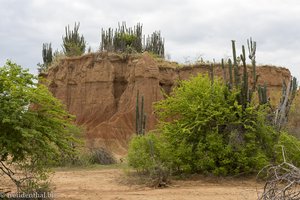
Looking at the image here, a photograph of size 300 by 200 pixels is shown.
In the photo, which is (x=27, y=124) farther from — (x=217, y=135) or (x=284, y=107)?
(x=284, y=107)

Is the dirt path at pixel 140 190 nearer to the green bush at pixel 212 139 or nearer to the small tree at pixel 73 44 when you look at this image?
the green bush at pixel 212 139

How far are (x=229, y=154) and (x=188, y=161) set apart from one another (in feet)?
5.61

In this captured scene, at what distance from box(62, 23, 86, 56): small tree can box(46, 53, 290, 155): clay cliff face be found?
127cm

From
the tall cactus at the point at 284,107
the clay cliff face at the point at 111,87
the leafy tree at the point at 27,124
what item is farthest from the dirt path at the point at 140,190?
the clay cliff face at the point at 111,87

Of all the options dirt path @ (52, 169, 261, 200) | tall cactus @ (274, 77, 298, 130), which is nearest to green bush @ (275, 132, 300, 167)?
tall cactus @ (274, 77, 298, 130)

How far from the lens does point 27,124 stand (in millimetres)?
11938

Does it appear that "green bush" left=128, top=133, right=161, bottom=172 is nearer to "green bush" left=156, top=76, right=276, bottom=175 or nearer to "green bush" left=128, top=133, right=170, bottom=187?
"green bush" left=128, top=133, right=170, bottom=187

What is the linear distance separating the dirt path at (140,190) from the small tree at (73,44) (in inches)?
791

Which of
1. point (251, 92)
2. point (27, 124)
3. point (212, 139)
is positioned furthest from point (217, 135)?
point (27, 124)

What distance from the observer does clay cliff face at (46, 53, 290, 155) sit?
1412 inches

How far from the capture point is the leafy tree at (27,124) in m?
11.7

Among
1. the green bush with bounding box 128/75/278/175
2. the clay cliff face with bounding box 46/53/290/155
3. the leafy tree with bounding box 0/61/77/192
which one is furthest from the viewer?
the clay cliff face with bounding box 46/53/290/155

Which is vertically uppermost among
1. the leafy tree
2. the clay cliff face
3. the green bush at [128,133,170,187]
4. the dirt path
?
the clay cliff face

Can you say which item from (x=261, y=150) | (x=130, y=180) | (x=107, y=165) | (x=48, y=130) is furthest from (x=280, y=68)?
(x=48, y=130)
